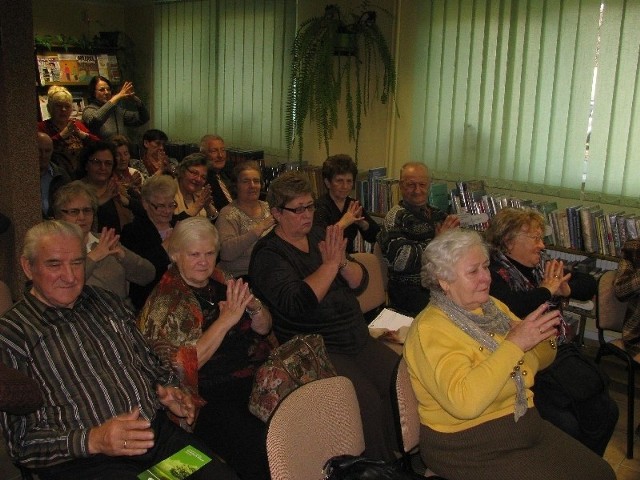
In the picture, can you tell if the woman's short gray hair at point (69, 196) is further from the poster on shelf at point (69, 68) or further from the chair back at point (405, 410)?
the poster on shelf at point (69, 68)

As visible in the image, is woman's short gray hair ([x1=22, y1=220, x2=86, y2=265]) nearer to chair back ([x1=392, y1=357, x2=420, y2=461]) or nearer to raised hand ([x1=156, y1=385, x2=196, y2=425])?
raised hand ([x1=156, y1=385, x2=196, y2=425])

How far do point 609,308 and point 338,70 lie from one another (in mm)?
3153

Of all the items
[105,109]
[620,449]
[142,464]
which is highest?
[105,109]

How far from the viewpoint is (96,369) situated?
88.2 inches

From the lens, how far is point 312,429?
6.59ft

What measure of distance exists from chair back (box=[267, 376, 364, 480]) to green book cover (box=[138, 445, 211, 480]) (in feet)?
1.22

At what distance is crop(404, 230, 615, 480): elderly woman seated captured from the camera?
2.07 meters

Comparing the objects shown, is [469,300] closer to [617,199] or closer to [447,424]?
[447,424]

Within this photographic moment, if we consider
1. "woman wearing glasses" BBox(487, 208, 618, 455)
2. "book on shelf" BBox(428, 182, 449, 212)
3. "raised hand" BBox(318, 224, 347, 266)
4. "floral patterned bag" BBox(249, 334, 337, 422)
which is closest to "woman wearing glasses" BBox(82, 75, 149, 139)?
"book on shelf" BBox(428, 182, 449, 212)

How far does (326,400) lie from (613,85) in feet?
11.4

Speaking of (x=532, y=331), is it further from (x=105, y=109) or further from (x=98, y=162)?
(x=105, y=109)

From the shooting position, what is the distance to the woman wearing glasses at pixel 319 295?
2.78 m

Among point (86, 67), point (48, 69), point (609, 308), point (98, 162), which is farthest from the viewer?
point (86, 67)

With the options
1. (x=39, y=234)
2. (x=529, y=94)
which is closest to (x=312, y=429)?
(x=39, y=234)
